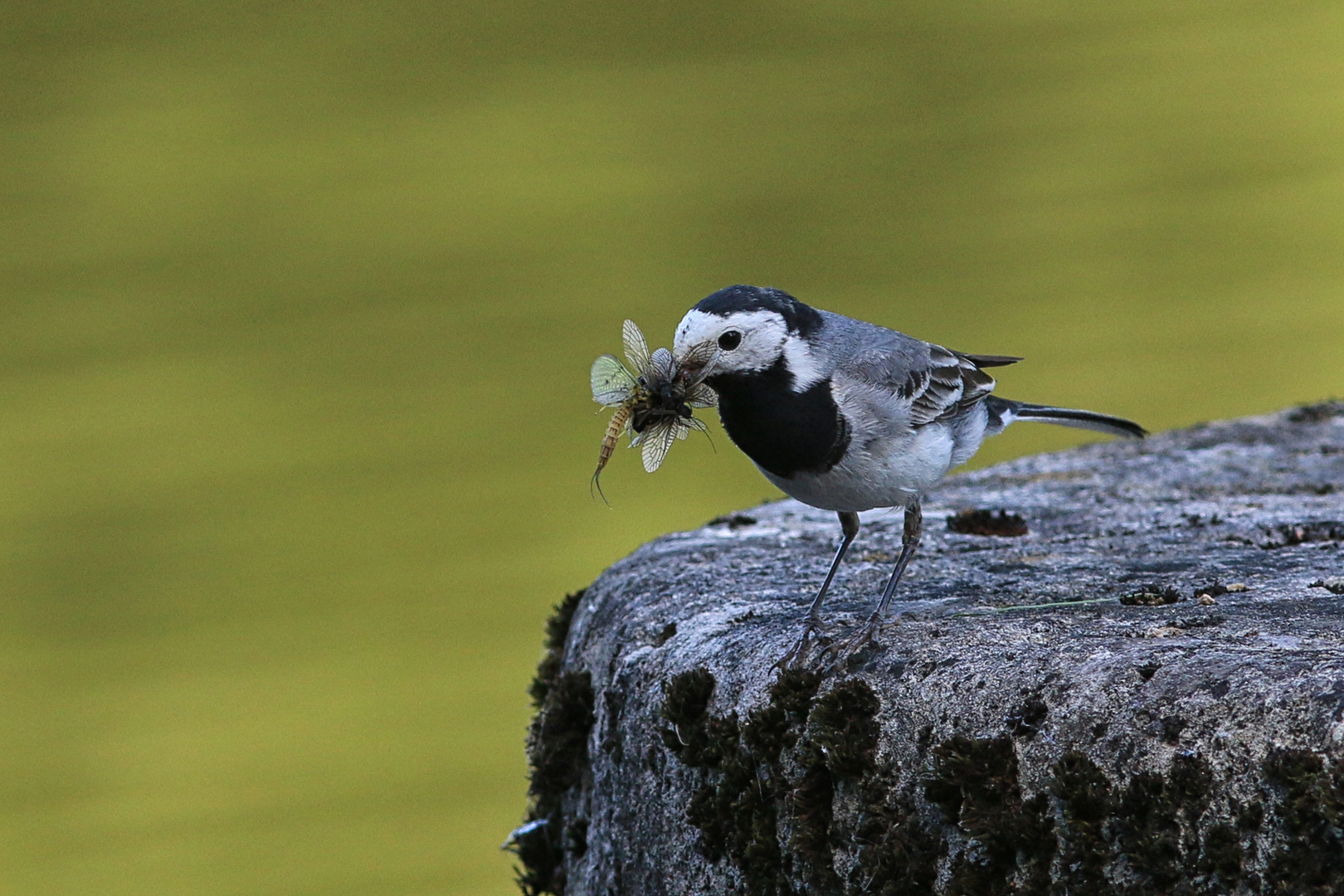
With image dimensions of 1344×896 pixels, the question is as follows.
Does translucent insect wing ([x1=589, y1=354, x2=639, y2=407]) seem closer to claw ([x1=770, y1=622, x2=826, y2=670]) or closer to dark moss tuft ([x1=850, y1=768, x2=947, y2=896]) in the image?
claw ([x1=770, y1=622, x2=826, y2=670])

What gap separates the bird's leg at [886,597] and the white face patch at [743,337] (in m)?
0.54

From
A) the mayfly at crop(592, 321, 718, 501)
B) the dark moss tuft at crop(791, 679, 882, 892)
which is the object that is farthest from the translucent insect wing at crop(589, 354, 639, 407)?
the dark moss tuft at crop(791, 679, 882, 892)

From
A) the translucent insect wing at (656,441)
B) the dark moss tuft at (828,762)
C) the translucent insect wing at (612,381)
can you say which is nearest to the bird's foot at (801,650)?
the dark moss tuft at (828,762)

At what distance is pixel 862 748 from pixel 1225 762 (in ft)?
2.39

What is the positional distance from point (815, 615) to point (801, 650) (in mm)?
224

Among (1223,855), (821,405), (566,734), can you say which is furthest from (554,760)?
(1223,855)

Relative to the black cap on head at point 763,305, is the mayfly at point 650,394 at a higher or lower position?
lower

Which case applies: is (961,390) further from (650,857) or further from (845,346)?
(650,857)

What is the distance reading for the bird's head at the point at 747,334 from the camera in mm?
3367

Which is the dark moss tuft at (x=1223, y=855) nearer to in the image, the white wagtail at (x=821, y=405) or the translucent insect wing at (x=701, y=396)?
the white wagtail at (x=821, y=405)

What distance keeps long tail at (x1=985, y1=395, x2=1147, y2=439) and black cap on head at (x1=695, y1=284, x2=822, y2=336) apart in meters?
0.93

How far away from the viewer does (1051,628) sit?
294 cm

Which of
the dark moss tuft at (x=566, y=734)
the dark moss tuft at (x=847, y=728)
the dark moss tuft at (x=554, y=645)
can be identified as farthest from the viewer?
the dark moss tuft at (x=554, y=645)

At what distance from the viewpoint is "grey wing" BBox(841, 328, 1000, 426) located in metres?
3.63
